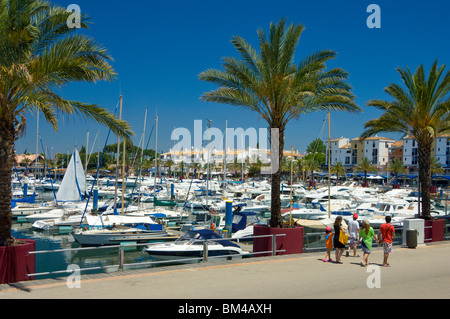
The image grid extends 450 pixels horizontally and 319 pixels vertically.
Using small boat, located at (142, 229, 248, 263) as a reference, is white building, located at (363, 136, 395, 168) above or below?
above

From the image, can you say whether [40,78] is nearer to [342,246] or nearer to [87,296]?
[87,296]

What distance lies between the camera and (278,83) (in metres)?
15.2

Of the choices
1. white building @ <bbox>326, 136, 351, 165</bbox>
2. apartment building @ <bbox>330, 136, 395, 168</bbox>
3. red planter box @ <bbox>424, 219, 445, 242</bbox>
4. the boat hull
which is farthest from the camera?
white building @ <bbox>326, 136, 351, 165</bbox>

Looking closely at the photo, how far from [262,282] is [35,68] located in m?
7.81

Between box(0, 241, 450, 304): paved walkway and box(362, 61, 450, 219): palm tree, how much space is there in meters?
7.58

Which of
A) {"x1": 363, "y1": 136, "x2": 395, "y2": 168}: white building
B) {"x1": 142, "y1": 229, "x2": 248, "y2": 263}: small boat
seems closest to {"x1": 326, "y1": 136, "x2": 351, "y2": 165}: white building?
{"x1": 363, "y1": 136, "x2": 395, "y2": 168}: white building

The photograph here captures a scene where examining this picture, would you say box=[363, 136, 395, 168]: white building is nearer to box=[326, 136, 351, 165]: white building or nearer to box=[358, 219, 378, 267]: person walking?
box=[326, 136, 351, 165]: white building

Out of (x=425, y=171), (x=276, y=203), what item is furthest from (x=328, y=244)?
(x=425, y=171)

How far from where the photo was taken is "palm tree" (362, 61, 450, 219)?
19594 mm

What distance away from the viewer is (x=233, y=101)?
16500 mm

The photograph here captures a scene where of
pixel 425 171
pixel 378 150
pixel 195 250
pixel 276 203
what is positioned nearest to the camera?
pixel 276 203

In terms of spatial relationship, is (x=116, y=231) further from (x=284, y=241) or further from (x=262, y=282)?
(x=262, y=282)
